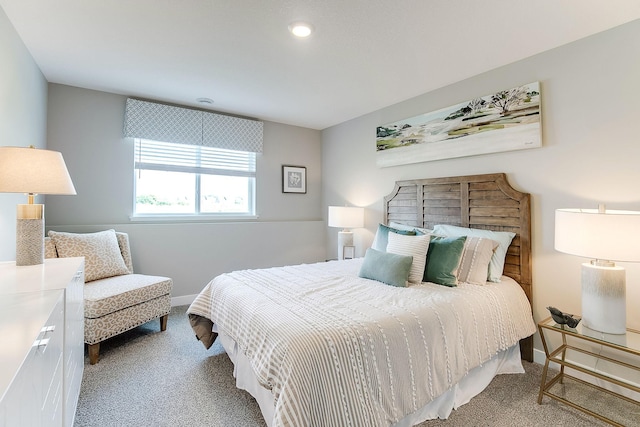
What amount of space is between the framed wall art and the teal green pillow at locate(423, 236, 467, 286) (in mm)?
2569

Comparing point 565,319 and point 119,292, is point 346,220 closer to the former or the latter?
point 565,319

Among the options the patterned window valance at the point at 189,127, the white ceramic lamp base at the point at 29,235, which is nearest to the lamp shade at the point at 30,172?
the white ceramic lamp base at the point at 29,235

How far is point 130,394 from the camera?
77.3 inches

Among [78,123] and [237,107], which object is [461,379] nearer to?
[237,107]

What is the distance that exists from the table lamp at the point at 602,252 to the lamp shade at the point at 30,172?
294 centimetres

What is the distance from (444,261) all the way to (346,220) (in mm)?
1632

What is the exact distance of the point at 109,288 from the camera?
2547 mm

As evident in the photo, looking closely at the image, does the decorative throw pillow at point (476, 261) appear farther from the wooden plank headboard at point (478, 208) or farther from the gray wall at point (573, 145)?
the gray wall at point (573, 145)

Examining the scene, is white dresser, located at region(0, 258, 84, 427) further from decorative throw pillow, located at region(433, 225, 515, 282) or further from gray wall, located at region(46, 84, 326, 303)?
decorative throw pillow, located at region(433, 225, 515, 282)

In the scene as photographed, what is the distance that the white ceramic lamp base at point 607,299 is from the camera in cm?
177

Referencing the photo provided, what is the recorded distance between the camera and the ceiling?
6.12ft

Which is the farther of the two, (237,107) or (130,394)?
(237,107)

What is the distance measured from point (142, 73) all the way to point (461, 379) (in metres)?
3.52

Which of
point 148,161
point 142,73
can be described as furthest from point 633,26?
point 148,161
